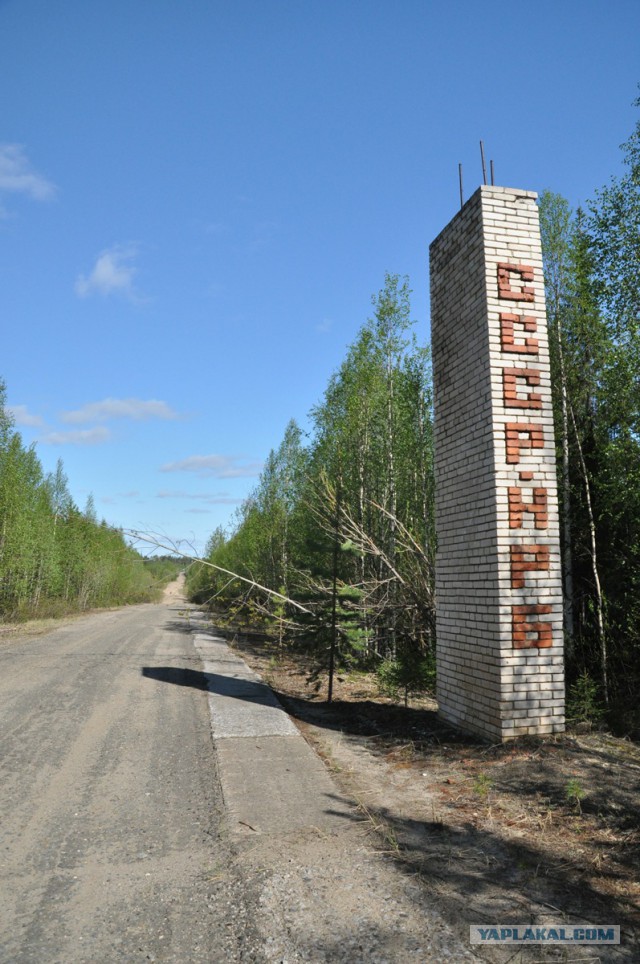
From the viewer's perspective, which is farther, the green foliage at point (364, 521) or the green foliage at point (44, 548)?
the green foliage at point (44, 548)

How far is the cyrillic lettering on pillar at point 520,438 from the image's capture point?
550cm

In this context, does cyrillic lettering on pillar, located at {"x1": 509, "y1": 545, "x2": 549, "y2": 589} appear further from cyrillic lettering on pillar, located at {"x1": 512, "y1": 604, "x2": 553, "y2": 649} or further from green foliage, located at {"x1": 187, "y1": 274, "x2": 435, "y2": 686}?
green foliage, located at {"x1": 187, "y1": 274, "x2": 435, "y2": 686}

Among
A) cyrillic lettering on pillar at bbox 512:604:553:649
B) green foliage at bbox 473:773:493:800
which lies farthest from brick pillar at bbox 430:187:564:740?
green foliage at bbox 473:773:493:800

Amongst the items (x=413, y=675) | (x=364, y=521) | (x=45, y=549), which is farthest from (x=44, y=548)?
(x=413, y=675)

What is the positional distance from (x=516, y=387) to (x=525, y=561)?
1.67 meters

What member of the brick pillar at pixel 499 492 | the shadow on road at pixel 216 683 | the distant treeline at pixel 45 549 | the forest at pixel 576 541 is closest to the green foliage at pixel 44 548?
the distant treeline at pixel 45 549

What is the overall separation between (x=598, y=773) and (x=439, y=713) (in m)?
2.11

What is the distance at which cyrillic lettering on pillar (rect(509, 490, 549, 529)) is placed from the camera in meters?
5.41

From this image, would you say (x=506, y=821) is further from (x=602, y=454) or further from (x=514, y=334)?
(x=602, y=454)

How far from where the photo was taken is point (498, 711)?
16.8 ft

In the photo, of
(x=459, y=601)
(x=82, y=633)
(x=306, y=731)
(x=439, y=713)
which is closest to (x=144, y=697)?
(x=306, y=731)

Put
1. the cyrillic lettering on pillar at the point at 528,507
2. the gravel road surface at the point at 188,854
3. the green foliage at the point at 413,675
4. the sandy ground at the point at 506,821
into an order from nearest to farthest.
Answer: the gravel road surface at the point at 188,854
the sandy ground at the point at 506,821
the cyrillic lettering on pillar at the point at 528,507
the green foliage at the point at 413,675

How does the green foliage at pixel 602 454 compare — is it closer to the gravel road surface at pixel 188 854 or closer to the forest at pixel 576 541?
the forest at pixel 576 541

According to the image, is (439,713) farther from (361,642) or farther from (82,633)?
(82,633)
